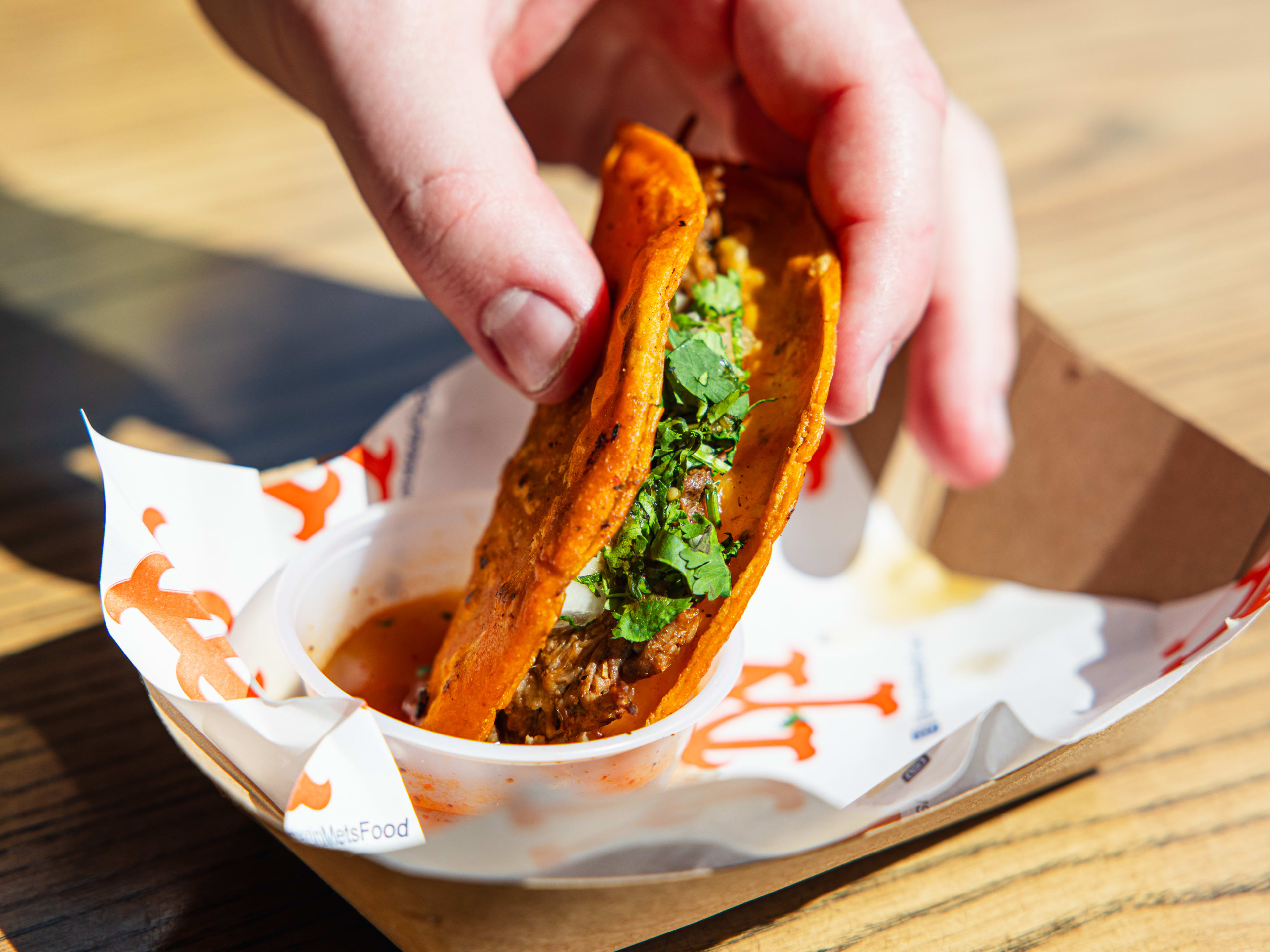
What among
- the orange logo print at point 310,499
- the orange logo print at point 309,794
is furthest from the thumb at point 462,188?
the orange logo print at point 309,794

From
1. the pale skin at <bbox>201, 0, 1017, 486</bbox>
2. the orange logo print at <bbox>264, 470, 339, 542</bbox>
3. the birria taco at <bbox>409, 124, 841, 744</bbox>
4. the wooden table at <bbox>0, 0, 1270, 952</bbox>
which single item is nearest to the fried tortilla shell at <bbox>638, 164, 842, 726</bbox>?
the birria taco at <bbox>409, 124, 841, 744</bbox>

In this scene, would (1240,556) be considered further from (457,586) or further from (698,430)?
(457,586)

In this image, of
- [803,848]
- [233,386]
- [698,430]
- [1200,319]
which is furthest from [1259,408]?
[233,386]

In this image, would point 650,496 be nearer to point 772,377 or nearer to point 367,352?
point 772,377

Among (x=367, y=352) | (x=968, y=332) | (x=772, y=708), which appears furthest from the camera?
(x=367, y=352)

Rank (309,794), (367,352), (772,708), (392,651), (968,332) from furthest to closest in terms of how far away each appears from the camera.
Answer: (367,352) → (968,332) → (772,708) → (392,651) → (309,794)

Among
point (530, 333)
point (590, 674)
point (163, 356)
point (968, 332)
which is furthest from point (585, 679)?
point (163, 356)

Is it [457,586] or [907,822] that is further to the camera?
[457,586]

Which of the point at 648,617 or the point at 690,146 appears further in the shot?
the point at 690,146

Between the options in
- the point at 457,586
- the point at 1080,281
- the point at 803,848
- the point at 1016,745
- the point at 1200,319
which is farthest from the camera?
the point at 1080,281
